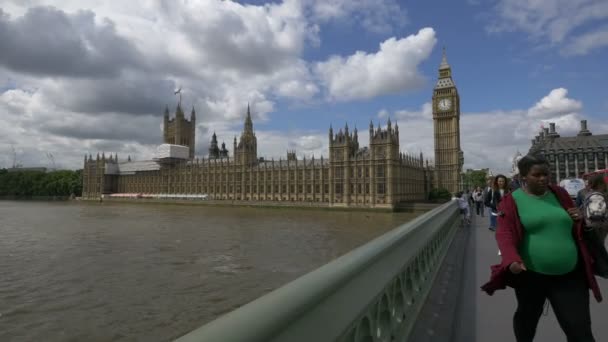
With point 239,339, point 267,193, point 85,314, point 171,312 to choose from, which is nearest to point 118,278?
point 85,314

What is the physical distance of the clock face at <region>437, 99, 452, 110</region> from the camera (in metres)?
78.6

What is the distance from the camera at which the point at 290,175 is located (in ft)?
235

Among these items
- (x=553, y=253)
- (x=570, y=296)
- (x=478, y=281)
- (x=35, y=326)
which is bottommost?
(x=35, y=326)

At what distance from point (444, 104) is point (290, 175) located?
37.4 metres

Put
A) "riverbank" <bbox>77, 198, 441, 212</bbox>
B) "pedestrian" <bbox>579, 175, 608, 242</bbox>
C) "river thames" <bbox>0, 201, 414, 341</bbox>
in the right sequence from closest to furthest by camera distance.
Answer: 1. "pedestrian" <bbox>579, 175, 608, 242</bbox>
2. "river thames" <bbox>0, 201, 414, 341</bbox>
3. "riverbank" <bbox>77, 198, 441, 212</bbox>

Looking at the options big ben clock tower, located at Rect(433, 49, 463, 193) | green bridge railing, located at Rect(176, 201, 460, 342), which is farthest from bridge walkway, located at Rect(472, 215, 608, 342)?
big ben clock tower, located at Rect(433, 49, 463, 193)

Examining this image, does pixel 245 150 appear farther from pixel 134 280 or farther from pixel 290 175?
pixel 134 280

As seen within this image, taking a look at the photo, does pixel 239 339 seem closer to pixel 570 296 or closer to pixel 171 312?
pixel 570 296

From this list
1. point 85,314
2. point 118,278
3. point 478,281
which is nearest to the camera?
point 478,281

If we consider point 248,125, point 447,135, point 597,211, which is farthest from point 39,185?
point 597,211

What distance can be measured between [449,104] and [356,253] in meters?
83.7

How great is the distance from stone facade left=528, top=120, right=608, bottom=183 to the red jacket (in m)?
84.5

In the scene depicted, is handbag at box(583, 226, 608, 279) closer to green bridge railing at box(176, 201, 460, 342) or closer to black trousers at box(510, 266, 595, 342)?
black trousers at box(510, 266, 595, 342)

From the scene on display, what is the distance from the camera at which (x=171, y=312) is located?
31.6 ft
